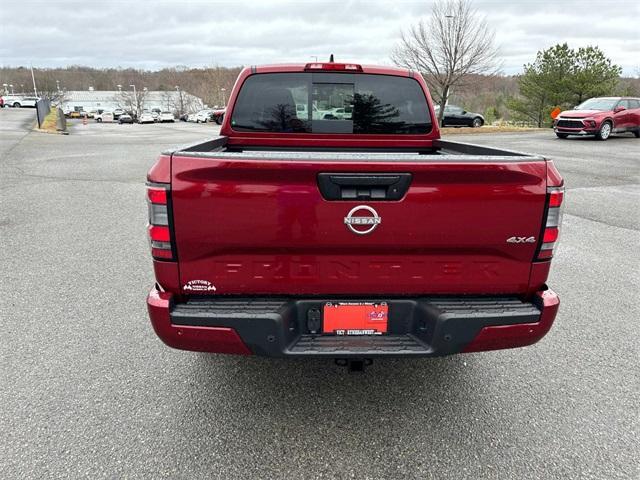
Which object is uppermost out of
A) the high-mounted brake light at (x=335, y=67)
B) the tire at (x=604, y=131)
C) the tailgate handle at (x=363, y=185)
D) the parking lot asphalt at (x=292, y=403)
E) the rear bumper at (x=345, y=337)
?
the high-mounted brake light at (x=335, y=67)

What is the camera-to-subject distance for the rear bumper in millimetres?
2166

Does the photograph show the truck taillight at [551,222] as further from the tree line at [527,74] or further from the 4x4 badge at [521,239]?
the tree line at [527,74]

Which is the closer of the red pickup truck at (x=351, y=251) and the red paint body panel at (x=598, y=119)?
the red pickup truck at (x=351, y=251)

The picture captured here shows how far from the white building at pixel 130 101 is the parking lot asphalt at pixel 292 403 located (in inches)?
3994

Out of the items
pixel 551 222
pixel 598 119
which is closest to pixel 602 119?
pixel 598 119

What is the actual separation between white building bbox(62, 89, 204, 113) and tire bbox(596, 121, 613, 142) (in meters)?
90.7

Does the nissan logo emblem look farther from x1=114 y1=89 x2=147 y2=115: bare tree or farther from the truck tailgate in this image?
x1=114 y1=89 x2=147 y2=115: bare tree

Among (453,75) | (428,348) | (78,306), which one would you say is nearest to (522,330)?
(428,348)

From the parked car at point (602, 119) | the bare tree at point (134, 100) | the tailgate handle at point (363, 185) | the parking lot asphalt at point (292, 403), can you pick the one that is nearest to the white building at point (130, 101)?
the bare tree at point (134, 100)

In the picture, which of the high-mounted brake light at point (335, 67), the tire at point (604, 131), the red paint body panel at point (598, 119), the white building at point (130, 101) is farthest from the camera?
the white building at point (130, 101)

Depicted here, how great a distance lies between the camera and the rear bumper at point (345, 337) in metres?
2.17

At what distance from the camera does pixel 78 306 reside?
13.0ft

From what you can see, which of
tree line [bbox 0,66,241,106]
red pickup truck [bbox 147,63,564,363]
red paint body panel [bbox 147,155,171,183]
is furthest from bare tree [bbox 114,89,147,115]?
red pickup truck [bbox 147,63,564,363]

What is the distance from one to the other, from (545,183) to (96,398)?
2853 mm
